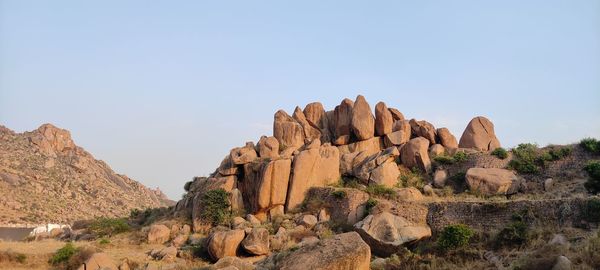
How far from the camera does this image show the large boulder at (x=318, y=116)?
4436 cm

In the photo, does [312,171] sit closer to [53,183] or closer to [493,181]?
[493,181]

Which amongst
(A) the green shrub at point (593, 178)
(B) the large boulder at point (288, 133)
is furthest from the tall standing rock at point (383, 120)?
Result: (A) the green shrub at point (593, 178)

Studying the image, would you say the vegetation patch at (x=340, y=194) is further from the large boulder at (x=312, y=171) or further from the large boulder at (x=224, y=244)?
the large boulder at (x=224, y=244)

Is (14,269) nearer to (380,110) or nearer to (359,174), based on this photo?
(359,174)

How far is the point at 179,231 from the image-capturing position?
34562 mm

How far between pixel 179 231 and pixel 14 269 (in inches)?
381

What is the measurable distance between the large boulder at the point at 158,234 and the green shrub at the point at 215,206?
7.85 ft

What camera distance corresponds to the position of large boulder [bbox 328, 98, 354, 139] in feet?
140

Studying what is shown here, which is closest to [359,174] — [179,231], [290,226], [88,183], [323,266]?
[290,226]

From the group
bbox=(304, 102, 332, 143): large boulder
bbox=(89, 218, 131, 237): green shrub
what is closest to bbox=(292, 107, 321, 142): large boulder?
bbox=(304, 102, 332, 143): large boulder

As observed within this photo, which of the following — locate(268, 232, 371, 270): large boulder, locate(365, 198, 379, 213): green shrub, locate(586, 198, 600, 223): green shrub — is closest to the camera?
locate(268, 232, 371, 270): large boulder

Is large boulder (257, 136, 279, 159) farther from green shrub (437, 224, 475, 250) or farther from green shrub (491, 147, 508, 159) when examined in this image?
green shrub (437, 224, 475, 250)

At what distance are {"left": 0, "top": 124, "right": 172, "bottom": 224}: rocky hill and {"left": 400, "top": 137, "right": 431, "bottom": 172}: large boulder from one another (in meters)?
51.6

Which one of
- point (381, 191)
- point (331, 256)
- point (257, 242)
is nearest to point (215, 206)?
point (257, 242)
